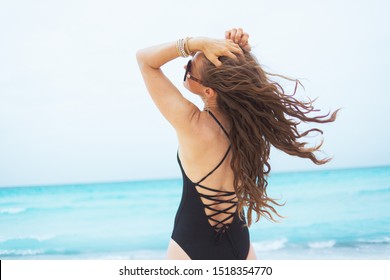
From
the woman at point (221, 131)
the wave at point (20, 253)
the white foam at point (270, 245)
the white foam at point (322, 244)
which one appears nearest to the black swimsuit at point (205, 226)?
the woman at point (221, 131)

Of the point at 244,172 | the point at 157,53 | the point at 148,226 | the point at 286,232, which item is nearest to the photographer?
the point at 157,53

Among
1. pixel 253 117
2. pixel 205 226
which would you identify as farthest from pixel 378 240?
pixel 253 117

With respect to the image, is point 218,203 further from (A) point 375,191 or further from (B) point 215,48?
(A) point 375,191

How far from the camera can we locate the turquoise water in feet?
28.4

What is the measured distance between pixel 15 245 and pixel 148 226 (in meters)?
3.23

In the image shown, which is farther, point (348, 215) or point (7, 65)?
point (7, 65)

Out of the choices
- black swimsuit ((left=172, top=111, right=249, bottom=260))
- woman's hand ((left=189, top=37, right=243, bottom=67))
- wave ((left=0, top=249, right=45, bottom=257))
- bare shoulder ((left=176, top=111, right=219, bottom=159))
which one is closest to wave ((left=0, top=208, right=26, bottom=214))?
wave ((left=0, top=249, right=45, bottom=257))

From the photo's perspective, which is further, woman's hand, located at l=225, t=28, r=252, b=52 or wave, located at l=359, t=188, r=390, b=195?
wave, located at l=359, t=188, r=390, b=195

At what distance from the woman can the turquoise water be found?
5005 millimetres

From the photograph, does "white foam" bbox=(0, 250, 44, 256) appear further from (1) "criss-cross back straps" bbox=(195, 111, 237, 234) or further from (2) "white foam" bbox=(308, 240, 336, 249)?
(1) "criss-cross back straps" bbox=(195, 111, 237, 234)

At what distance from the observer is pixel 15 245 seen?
11.0 m

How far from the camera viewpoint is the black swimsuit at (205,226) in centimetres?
204

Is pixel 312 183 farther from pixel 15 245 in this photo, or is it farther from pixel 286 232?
pixel 15 245
